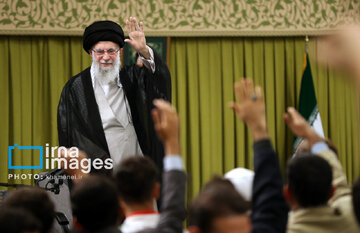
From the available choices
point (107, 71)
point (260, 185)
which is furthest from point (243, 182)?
point (107, 71)

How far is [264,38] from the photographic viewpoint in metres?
7.06

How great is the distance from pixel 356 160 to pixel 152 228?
17.9 ft

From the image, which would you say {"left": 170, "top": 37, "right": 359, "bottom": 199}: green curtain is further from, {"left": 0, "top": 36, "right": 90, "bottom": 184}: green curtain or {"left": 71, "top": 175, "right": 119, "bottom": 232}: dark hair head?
{"left": 71, "top": 175, "right": 119, "bottom": 232}: dark hair head

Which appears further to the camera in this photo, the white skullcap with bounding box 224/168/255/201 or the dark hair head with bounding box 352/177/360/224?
the white skullcap with bounding box 224/168/255/201

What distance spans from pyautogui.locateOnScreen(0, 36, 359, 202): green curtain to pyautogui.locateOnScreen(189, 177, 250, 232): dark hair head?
16.2 feet

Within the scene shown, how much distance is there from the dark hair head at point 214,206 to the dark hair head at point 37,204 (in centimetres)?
65

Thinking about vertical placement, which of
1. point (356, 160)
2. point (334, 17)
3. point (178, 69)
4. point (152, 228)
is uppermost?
point (334, 17)

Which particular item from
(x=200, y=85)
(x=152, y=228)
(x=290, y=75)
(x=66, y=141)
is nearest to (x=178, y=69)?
(x=200, y=85)

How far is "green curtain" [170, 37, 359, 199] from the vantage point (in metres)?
6.96

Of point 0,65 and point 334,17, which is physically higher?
point 334,17

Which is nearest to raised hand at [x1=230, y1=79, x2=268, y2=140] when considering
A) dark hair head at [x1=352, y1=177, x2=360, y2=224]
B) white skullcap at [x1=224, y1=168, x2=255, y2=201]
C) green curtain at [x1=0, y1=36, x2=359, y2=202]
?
dark hair head at [x1=352, y1=177, x2=360, y2=224]

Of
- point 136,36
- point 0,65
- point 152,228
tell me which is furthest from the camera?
point 0,65

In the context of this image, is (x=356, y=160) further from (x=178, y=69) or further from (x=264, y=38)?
(x=178, y=69)

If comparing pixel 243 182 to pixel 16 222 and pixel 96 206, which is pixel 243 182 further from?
pixel 16 222
